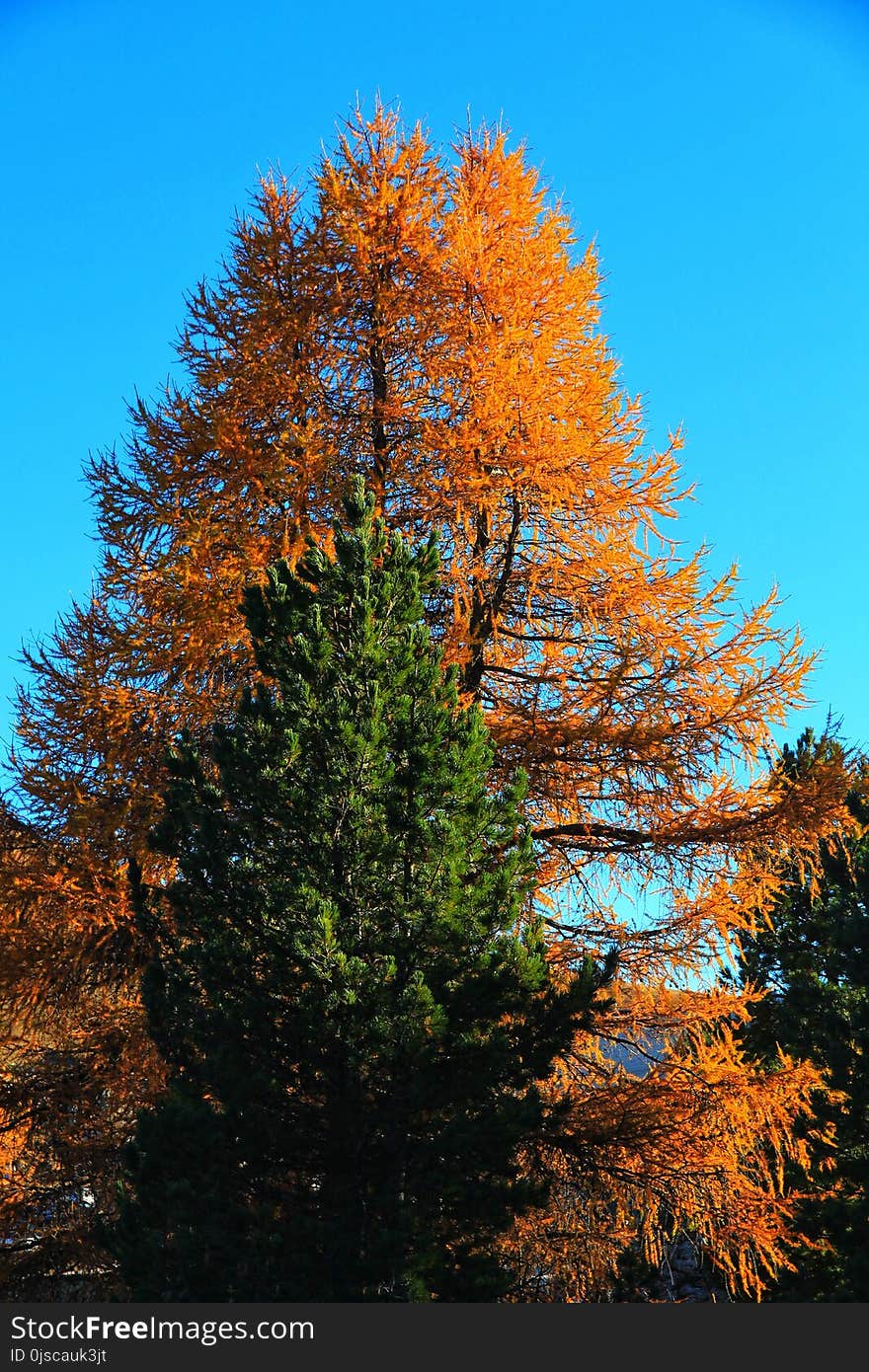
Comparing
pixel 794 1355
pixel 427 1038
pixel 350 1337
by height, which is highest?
pixel 427 1038

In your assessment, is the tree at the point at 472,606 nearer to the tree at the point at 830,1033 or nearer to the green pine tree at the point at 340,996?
the green pine tree at the point at 340,996

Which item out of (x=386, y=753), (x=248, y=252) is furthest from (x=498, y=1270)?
(x=248, y=252)

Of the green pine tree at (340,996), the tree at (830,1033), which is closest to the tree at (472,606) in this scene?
the green pine tree at (340,996)

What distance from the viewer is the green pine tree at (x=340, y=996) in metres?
6.73

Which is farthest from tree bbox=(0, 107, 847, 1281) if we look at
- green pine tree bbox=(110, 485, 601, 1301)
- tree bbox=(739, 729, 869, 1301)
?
tree bbox=(739, 729, 869, 1301)

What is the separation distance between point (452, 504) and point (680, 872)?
381 cm

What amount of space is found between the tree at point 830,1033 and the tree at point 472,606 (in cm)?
879

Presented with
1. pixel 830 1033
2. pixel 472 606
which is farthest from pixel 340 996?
pixel 830 1033

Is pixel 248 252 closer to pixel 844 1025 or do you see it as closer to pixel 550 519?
pixel 550 519

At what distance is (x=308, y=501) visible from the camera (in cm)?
980

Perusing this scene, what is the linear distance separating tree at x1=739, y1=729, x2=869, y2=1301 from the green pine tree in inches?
433

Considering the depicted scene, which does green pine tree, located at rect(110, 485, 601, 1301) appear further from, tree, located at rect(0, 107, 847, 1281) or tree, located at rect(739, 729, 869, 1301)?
tree, located at rect(739, 729, 869, 1301)

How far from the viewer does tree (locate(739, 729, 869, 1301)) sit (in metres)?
18.3

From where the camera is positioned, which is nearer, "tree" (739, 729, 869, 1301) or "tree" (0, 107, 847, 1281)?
"tree" (0, 107, 847, 1281)
